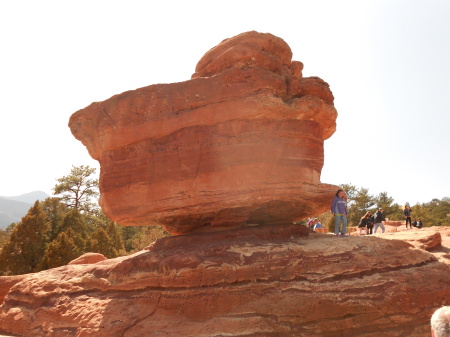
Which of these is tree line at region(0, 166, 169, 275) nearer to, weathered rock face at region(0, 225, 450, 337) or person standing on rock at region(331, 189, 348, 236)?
weathered rock face at region(0, 225, 450, 337)

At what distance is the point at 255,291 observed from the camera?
6.95 meters

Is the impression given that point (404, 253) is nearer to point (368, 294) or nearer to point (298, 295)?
point (368, 294)

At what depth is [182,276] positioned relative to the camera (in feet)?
24.6

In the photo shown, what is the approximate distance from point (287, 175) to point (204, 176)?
2.14 metres

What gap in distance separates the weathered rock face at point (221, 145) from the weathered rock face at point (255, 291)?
3.25 ft

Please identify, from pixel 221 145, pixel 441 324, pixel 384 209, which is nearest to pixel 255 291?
pixel 221 145

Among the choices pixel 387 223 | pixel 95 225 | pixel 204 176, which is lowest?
pixel 95 225

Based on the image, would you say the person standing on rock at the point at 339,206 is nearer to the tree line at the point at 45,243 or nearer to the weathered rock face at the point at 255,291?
the weathered rock face at the point at 255,291

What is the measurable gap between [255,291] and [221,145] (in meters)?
3.67

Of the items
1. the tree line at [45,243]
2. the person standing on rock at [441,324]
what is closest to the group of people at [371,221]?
the person standing on rock at [441,324]

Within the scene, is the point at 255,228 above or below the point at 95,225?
above

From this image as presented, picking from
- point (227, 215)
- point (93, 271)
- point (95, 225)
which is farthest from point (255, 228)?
point (95, 225)

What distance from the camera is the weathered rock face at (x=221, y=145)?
8562 millimetres

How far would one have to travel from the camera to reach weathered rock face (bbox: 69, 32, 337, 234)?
8.56 metres
